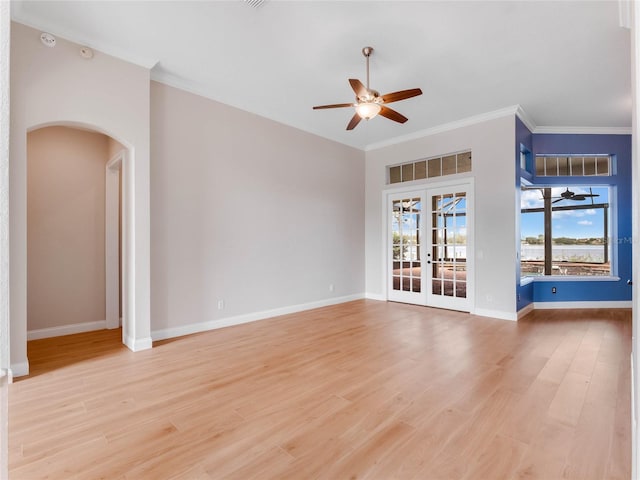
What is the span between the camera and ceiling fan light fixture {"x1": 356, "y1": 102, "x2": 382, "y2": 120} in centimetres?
329

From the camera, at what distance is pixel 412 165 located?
6.25 m

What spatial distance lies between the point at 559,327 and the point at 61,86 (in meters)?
6.80

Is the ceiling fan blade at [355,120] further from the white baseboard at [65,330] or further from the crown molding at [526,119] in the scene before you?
the white baseboard at [65,330]

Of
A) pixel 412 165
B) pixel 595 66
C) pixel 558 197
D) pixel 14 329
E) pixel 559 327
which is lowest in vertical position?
pixel 559 327

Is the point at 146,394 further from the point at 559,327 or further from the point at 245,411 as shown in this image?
the point at 559,327

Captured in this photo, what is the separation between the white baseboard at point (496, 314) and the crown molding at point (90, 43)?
5835 mm

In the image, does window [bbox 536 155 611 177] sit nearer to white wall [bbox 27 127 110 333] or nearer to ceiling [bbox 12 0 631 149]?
ceiling [bbox 12 0 631 149]

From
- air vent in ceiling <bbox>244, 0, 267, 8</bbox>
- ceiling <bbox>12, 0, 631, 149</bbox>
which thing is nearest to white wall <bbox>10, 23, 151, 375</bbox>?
ceiling <bbox>12, 0, 631, 149</bbox>

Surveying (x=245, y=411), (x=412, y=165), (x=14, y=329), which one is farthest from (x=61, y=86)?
(x=412, y=165)

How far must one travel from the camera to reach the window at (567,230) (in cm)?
605

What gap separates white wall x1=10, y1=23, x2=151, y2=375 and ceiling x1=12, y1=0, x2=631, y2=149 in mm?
210

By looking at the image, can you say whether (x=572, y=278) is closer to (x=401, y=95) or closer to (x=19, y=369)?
(x=401, y=95)

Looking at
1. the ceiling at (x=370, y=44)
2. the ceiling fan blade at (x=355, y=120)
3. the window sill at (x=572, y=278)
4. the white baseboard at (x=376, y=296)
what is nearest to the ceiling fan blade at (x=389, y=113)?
the ceiling fan blade at (x=355, y=120)

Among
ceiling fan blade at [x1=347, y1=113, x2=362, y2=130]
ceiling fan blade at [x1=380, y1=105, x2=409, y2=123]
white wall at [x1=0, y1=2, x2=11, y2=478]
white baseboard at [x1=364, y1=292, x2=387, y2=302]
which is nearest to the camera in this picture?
white wall at [x1=0, y1=2, x2=11, y2=478]
